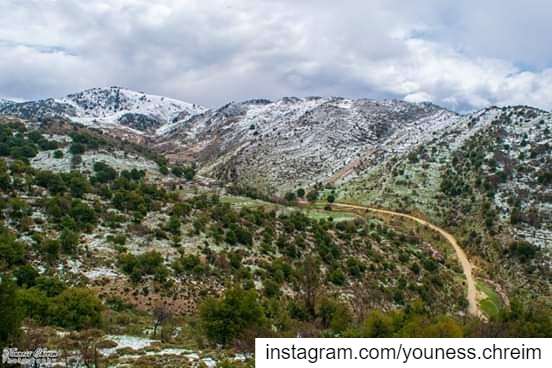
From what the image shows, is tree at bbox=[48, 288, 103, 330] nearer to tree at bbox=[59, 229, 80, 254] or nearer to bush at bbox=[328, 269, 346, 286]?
tree at bbox=[59, 229, 80, 254]

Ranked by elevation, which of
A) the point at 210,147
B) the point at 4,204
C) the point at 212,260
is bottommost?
the point at 212,260

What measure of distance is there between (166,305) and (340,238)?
2726cm

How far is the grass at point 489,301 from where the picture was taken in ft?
140

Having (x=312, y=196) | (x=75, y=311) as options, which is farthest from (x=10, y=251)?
(x=312, y=196)

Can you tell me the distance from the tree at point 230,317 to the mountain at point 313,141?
76391mm

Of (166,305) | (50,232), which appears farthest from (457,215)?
(50,232)

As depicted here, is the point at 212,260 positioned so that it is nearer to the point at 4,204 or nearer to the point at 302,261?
the point at 302,261

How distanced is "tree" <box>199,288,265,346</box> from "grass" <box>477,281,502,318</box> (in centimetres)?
2767

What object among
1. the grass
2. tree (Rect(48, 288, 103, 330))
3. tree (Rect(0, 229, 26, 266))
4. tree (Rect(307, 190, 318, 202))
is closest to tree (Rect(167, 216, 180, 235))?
tree (Rect(0, 229, 26, 266))

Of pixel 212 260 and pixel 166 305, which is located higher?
pixel 212 260

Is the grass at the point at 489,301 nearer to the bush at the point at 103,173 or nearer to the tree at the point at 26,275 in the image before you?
the tree at the point at 26,275

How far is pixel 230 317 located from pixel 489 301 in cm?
3321

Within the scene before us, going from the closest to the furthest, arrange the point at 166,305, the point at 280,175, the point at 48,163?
the point at 166,305 → the point at 48,163 → the point at 280,175

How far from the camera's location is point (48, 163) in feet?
200
